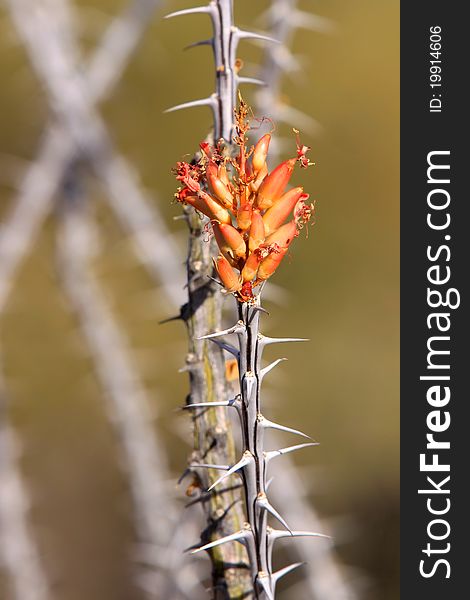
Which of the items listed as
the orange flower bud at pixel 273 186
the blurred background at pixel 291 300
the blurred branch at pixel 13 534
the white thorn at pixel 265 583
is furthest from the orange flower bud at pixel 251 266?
the blurred background at pixel 291 300

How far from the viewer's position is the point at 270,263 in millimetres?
1556

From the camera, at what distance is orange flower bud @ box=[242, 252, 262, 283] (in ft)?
5.08

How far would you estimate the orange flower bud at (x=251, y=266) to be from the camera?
5.08 feet

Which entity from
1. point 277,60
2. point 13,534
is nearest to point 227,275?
point 277,60

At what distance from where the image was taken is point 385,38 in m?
8.59

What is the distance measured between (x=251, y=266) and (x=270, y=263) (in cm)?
4

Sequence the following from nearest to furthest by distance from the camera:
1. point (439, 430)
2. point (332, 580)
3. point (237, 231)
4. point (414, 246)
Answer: point (237, 231) → point (439, 430) → point (414, 246) → point (332, 580)

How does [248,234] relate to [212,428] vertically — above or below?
above

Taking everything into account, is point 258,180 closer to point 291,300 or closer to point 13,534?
point 13,534

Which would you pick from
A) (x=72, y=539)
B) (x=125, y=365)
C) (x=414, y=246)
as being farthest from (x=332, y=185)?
(x=414, y=246)

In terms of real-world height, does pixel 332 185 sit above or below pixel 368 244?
above

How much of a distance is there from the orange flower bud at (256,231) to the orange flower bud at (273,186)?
0.05 m

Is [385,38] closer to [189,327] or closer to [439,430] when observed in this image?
[439,430]

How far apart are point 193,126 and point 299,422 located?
3.34 m
